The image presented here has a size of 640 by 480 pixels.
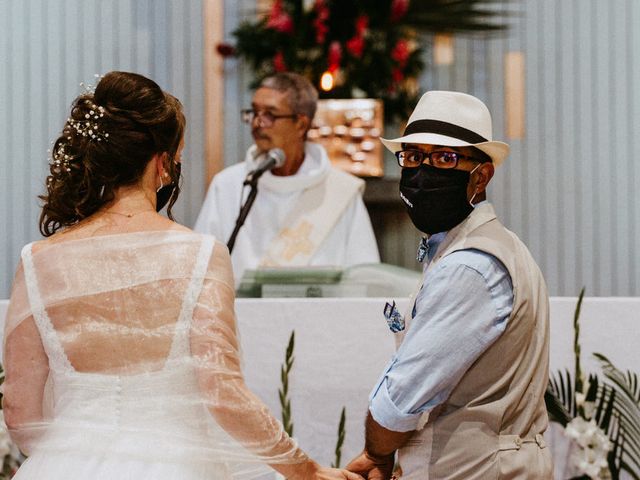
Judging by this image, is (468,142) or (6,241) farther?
(6,241)

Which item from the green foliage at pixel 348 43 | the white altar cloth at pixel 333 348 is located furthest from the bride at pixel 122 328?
the green foliage at pixel 348 43

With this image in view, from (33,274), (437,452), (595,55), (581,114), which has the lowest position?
(437,452)

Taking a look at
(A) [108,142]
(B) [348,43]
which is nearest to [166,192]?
(A) [108,142]

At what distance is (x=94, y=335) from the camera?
6.67 feet

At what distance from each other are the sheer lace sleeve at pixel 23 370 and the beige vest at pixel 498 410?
2.74 feet

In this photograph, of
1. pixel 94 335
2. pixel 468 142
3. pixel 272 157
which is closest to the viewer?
pixel 94 335

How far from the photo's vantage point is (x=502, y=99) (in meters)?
5.59

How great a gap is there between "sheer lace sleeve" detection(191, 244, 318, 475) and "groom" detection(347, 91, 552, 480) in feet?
0.84

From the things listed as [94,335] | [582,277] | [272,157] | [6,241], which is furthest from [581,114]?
[94,335]

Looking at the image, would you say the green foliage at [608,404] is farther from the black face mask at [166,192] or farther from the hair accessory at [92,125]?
the hair accessory at [92,125]

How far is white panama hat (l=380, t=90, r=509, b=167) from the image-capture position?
86.0 inches

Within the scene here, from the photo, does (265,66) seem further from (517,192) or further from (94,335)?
(94,335)

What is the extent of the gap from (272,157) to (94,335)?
1.55 m
